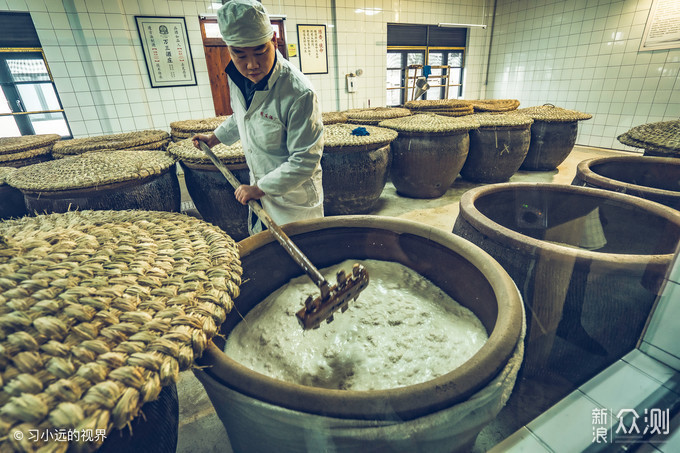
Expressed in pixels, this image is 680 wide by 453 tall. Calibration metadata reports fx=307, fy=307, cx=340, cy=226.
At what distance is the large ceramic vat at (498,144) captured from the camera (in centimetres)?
374

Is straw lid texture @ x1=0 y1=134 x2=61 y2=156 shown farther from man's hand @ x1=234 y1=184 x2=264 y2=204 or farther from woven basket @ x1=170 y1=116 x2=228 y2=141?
man's hand @ x1=234 y1=184 x2=264 y2=204

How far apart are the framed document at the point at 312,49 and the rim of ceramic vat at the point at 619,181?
5.55 m

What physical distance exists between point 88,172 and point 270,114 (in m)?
1.14

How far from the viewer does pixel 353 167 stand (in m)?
2.77

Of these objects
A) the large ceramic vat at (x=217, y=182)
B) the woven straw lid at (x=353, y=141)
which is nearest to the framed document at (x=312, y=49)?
the woven straw lid at (x=353, y=141)

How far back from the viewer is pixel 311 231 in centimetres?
133

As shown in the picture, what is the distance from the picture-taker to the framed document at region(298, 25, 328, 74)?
603 cm

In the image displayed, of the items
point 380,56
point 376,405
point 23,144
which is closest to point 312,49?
point 380,56

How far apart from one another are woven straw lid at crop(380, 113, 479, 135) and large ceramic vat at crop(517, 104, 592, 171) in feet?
5.01

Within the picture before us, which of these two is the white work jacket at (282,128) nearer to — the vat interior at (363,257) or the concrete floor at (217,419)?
the vat interior at (363,257)

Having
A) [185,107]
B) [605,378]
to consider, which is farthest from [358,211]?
[185,107]

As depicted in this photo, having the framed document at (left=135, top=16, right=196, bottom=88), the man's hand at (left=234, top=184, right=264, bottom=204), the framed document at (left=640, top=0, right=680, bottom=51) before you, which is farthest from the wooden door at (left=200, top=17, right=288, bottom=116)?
the framed document at (left=640, top=0, right=680, bottom=51)

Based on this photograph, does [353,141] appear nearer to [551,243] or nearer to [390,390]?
[551,243]

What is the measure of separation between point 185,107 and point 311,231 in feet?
17.8
